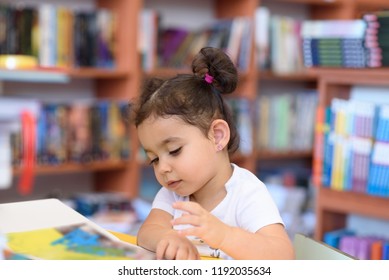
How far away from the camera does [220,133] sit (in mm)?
1130

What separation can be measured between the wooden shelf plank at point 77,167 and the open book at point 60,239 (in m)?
2.05

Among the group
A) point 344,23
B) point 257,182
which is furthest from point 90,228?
point 344,23

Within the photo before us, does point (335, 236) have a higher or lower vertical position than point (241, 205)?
lower

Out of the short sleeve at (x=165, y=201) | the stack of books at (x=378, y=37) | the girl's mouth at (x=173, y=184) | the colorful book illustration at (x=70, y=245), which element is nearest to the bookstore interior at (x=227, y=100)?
the stack of books at (x=378, y=37)

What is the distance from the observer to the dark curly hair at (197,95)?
110cm

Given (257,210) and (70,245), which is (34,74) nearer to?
(257,210)

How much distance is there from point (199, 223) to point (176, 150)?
0.22 m

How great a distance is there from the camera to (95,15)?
Result: 3.16 meters

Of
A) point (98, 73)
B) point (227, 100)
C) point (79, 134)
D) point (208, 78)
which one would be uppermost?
point (208, 78)

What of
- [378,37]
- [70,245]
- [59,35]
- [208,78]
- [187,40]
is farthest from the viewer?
[187,40]

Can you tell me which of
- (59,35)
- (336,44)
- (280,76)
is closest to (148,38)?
(59,35)

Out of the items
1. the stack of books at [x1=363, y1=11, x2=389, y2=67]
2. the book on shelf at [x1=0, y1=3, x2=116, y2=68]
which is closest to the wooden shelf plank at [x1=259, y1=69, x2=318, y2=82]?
the book on shelf at [x1=0, y1=3, x2=116, y2=68]

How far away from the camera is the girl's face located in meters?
1.06
